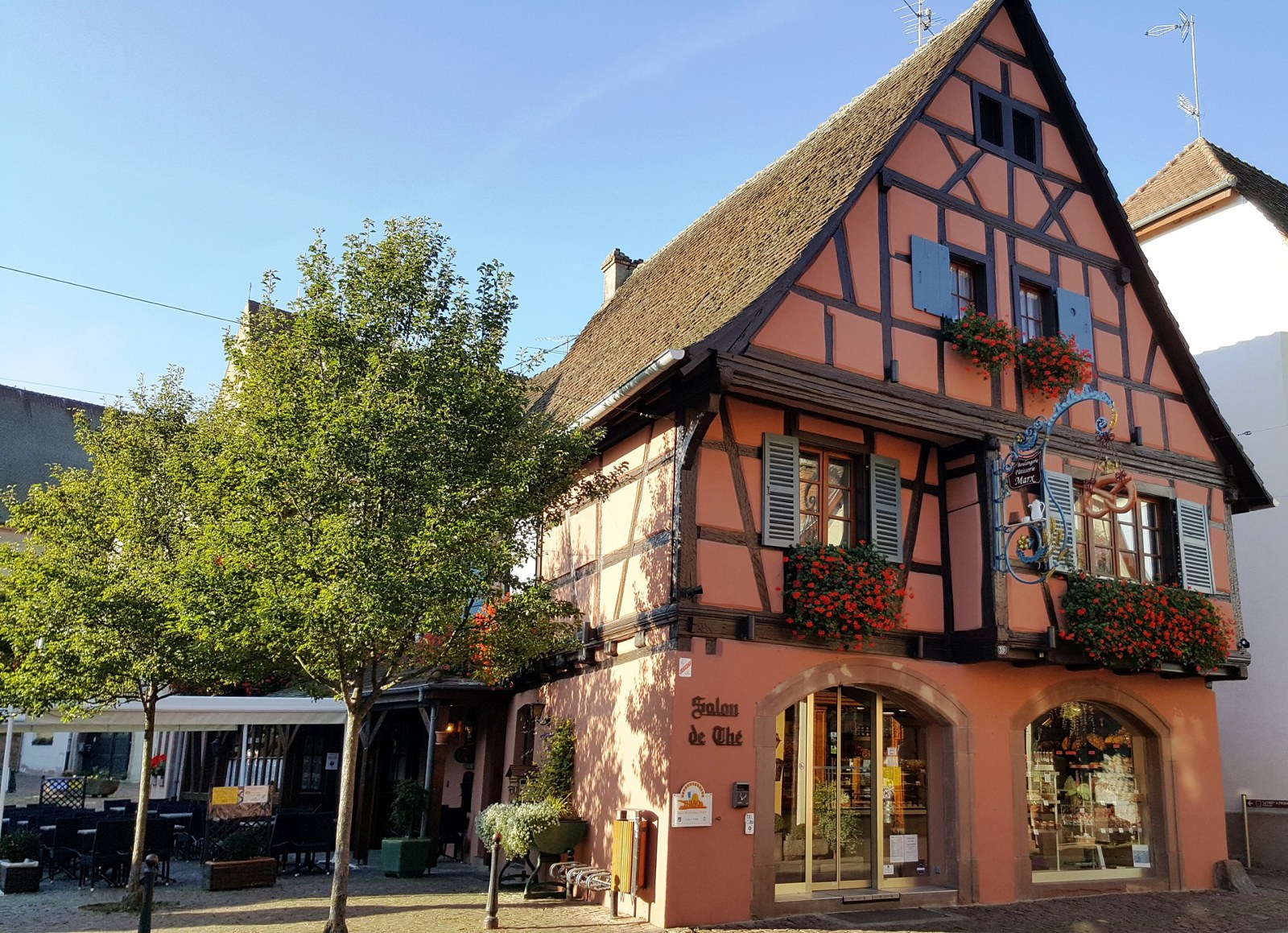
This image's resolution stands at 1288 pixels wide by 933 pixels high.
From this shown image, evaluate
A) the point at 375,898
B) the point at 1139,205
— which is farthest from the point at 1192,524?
the point at 375,898

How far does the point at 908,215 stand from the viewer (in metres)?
13.2

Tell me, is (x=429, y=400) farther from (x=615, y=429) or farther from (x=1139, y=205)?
(x=1139, y=205)

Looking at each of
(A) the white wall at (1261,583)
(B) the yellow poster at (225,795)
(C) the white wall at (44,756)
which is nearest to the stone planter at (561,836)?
(B) the yellow poster at (225,795)

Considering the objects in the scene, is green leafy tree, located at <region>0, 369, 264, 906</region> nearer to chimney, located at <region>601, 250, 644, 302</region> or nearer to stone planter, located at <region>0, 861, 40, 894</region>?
stone planter, located at <region>0, 861, 40, 894</region>

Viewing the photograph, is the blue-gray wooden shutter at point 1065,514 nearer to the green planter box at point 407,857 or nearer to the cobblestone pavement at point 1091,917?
the cobblestone pavement at point 1091,917

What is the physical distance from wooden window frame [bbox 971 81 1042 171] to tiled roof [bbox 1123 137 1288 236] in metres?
4.76

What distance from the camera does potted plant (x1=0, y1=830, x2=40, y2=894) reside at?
489 inches

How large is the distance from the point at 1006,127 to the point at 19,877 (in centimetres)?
1508

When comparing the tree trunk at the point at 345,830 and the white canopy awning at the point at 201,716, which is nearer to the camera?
the tree trunk at the point at 345,830

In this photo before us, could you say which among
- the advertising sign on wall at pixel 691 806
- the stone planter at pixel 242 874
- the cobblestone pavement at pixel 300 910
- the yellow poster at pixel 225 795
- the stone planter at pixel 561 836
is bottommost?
the cobblestone pavement at pixel 300 910

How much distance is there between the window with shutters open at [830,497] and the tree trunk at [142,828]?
720 cm

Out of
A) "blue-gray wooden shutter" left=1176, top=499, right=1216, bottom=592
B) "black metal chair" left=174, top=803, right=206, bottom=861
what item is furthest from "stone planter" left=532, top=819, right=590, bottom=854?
"blue-gray wooden shutter" left=1176, top=499, right=1216, bottom=592

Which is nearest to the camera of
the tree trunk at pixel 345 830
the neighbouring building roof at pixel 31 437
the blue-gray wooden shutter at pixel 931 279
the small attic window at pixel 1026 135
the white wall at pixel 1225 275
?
the tree trunk at pixel 345 830

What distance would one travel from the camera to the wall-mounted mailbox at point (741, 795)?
35.3ft
